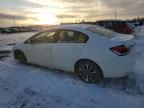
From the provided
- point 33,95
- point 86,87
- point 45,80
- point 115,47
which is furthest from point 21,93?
point 115,47

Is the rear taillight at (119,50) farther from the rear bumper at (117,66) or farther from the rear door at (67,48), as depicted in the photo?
the rear door at (67,48)

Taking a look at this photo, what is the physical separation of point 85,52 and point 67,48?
0.65 m

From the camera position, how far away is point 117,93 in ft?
15.8

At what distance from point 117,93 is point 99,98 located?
0.54 meters

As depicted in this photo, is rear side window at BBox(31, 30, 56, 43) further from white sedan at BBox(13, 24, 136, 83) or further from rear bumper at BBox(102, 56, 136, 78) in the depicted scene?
rear bumper at BBox(102, 56, 136, 78)

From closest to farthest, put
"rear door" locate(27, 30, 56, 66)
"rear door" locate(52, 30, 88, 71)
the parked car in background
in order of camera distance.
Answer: "rear door" locate(52, 30, 88, 71) → "rear door" locate(27, 30, 56, 66) → the parked car in background

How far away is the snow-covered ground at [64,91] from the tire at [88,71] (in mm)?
167

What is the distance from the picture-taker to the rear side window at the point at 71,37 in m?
5.53

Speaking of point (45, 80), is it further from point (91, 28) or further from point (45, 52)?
point (91, 28)

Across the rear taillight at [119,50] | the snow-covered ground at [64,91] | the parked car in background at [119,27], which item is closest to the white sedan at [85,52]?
the rear taillight at [119,50]

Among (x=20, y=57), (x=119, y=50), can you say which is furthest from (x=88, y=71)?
(x=20, y=57)

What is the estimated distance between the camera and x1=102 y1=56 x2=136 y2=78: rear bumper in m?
4.94

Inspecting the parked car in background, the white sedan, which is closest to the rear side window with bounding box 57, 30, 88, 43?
the white sedan

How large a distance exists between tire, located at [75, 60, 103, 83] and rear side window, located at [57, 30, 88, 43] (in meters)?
0.64
